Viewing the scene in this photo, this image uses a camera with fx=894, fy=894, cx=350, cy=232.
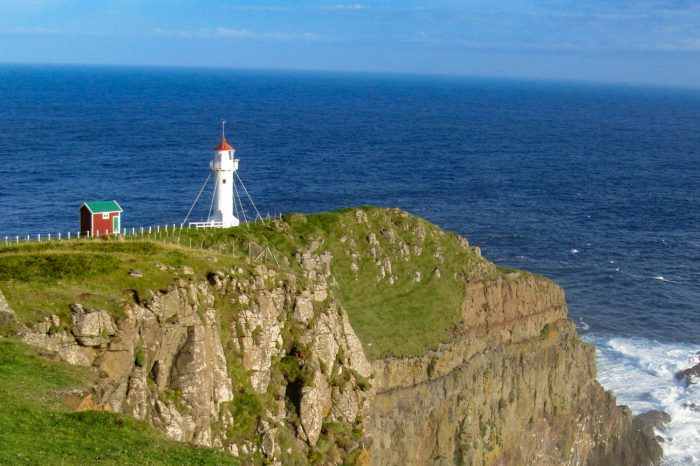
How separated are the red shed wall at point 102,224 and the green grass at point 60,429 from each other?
24.2 m

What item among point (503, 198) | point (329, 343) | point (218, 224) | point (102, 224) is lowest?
point (503, 198)

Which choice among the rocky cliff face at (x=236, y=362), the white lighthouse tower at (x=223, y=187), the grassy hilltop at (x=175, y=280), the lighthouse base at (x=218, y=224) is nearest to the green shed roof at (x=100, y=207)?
the grassy hilltop at (x=175, y=280)

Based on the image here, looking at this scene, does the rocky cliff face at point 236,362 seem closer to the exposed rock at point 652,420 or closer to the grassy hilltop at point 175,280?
the grassy hilltop at point 175,280

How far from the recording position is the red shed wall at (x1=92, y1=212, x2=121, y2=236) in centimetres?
6069

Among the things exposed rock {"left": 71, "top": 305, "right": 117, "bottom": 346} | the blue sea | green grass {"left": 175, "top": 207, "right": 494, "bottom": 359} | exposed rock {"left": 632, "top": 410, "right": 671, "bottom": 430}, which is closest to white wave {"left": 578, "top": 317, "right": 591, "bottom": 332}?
the blue sea

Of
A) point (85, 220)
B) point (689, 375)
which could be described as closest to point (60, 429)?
point (85, 220)

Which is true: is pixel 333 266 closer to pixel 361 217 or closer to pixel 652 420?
pixel 361 217

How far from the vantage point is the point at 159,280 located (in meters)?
45.7

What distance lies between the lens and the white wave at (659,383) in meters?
74.6

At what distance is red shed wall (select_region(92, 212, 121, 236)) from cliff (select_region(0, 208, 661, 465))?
4322mm

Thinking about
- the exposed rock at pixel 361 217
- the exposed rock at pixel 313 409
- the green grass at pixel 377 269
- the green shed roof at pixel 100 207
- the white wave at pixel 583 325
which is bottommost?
the white wave at pixel 583 325

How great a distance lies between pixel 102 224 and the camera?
61.1 metres

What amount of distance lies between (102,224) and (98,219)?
46 centimetres

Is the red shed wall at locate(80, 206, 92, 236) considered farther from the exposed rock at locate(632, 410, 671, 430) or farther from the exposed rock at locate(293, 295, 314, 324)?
the exposed rock at locate(632, 410, 671, 430)
